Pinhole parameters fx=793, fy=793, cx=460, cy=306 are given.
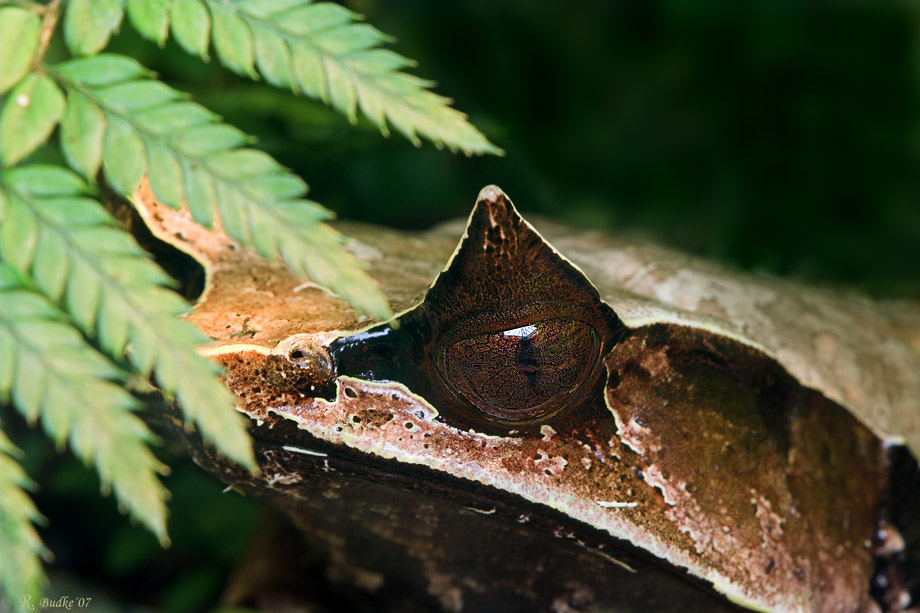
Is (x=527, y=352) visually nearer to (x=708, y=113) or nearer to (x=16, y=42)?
(x=16, y=42)

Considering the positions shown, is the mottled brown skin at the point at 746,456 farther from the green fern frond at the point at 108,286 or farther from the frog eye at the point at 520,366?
the green fern frond at the point at 108,286

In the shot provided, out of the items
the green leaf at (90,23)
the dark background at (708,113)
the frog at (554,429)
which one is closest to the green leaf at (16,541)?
the frog at (554,429)

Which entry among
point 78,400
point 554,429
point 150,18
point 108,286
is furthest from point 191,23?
point 554,429

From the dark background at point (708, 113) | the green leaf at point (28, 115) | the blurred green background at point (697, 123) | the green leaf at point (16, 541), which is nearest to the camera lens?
the green leaf at point (16, 541)

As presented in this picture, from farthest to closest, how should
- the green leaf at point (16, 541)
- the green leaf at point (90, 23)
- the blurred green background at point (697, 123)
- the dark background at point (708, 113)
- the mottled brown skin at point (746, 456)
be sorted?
1. the dark background at point (708, 113)
2. the blurred green background at point (697, 123)
3. the mottled brown skin at point (746, 456)
4. the green leaf at point (90, 23)
5. the green leaf at point (16, 541)

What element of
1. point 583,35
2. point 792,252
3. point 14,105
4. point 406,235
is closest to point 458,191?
point 406,235
